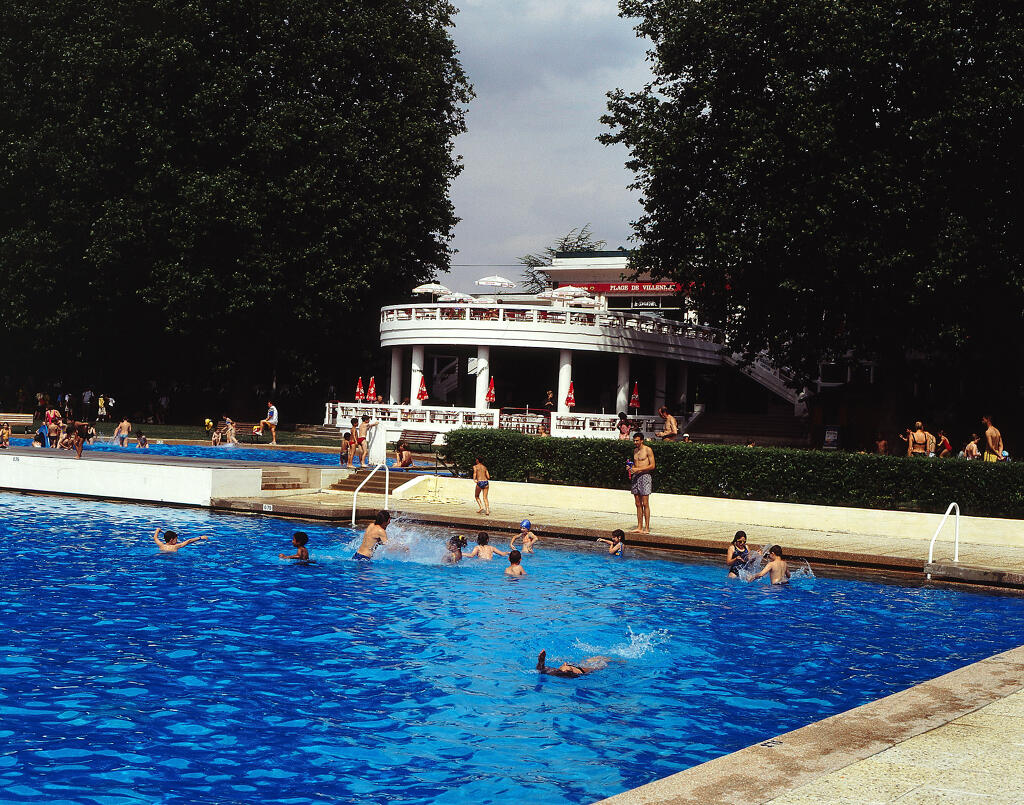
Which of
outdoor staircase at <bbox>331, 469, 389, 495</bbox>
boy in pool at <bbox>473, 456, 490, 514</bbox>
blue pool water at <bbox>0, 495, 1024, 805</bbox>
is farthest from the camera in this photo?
outdoor staircase at <bbox>331, 469, 389, 495</bbox>

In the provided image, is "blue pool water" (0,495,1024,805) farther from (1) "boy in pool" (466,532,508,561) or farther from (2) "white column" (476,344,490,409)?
(2) "white column" (476,344,490,409)

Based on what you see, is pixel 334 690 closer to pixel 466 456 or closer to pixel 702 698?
pixel 702 698

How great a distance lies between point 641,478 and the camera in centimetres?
2081

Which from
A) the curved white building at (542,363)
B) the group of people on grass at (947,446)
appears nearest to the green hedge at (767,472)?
the group of people on grass at (947,446)

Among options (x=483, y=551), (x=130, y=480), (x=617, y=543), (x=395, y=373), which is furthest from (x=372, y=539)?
(x=395, y=373)

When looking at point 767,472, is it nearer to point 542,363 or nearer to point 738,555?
point 738,555

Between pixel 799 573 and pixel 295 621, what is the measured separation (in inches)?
349

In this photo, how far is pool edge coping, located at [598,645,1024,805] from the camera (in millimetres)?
6207

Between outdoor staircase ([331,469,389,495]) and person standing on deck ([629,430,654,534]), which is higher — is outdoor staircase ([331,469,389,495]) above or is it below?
below

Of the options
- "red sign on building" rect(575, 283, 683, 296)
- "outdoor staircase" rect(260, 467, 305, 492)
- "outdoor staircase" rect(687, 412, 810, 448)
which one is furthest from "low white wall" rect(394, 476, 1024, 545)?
"red sign on building" rect(575, 283, 683, 296)

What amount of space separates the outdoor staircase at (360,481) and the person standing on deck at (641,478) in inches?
340

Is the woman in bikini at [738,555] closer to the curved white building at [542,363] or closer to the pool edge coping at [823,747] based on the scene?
the pool edge coping at [823,747]

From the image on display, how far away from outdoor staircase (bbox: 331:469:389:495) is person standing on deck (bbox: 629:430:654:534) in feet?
28.4

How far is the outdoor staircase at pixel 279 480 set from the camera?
2650 cm
